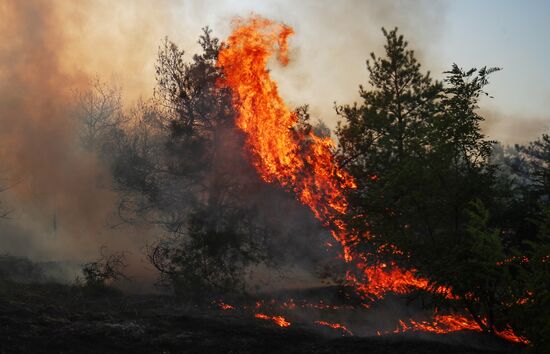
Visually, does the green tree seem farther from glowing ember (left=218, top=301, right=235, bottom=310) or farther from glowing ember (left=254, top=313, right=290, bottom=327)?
glowing ember (left=218, top=301, right=235, bottom=310)

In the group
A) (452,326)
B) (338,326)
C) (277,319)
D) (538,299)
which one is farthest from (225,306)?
(538,299)

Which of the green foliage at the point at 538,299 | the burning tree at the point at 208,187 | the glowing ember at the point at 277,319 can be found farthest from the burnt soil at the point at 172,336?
the burning tree at the point at 208,187

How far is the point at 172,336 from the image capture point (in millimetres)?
12062

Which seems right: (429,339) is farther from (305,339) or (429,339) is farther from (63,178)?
(63,178)

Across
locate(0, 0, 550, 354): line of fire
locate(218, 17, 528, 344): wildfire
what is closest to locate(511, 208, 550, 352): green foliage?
locate(0, 0, 550, 354): line of fire

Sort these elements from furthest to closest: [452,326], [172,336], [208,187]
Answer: [208,187] < [452,326] < [172,336]

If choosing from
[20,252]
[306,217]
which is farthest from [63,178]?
[306,217]

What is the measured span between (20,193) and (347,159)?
56.5 ft

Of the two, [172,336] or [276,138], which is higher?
[276,138]

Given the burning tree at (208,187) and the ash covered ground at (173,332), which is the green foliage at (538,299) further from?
the burning tree at (208,187)

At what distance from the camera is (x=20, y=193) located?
86.4 feet

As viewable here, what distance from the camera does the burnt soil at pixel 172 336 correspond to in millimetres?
10945

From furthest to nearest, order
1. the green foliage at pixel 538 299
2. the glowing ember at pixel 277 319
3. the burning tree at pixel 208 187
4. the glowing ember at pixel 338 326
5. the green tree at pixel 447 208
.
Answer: the burning tree at pixel 208 187 < the glowing ember at pixel 277 319 < the glowing ember at pixel 338 326 < the green tree at pixel 447 208 < the green foliage at pixel 538 299

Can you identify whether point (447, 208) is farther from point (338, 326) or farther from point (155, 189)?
point (155, 189)
